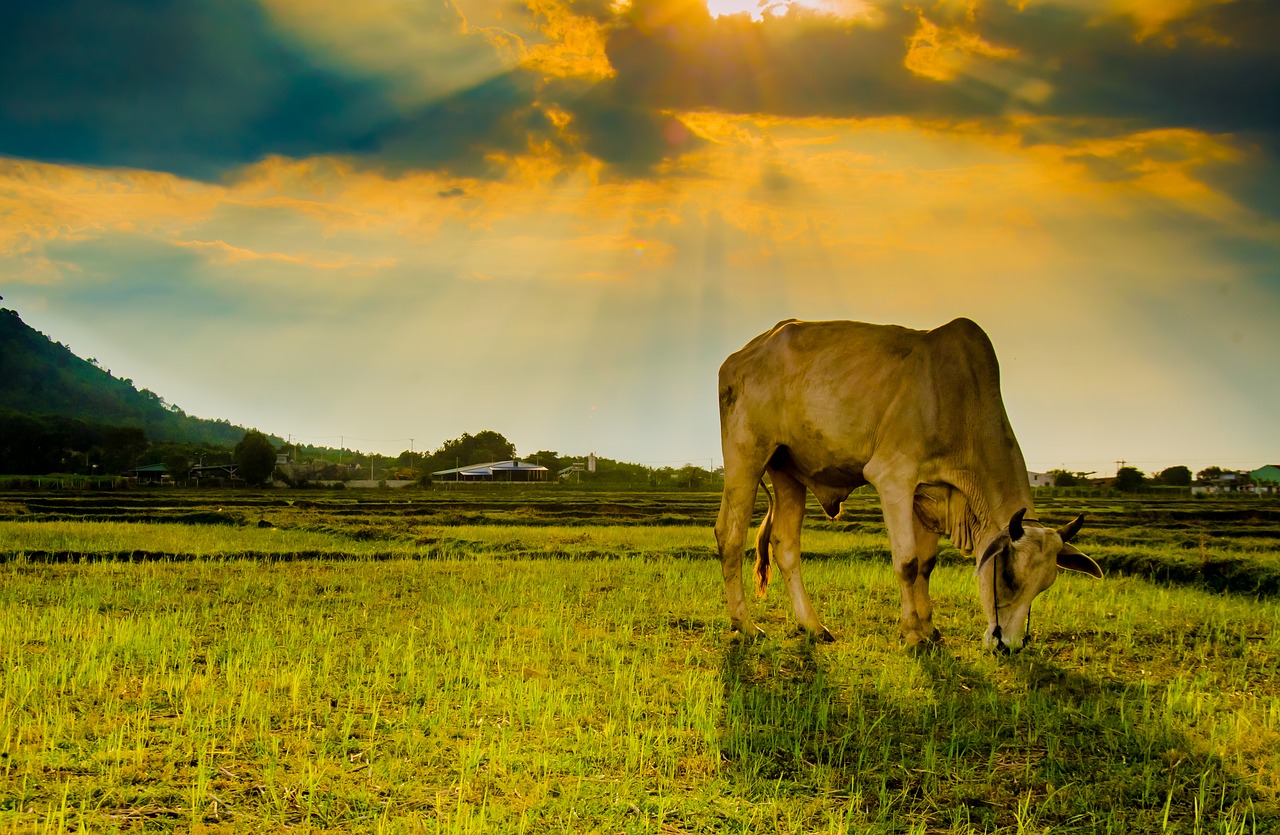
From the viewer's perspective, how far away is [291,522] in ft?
77.9

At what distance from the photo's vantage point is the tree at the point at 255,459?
71.4 metres

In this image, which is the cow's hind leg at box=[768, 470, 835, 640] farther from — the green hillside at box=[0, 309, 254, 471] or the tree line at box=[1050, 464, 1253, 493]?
the green hillside at box=[0, 309, 254, 471]

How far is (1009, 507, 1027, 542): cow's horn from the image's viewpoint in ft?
21.5

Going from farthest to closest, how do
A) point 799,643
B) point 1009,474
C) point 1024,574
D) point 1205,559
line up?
point 1205,559, point 799,643, point 1009,474, point 1024,574

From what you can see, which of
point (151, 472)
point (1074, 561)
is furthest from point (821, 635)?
point (151, 472)

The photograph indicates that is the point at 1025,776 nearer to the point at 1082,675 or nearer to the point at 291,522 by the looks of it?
the point at 1082,675

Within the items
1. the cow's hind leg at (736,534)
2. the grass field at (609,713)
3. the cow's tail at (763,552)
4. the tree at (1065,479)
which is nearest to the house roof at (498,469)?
the tree at (1065,479)

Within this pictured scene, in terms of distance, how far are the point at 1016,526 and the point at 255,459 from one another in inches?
2871

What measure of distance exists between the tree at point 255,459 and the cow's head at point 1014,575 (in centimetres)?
7260

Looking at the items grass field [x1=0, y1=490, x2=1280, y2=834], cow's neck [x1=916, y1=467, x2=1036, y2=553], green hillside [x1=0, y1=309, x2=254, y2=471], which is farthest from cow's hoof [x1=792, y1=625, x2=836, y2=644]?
green hillside [x1=0, y1=309, x2=254, y2=471]

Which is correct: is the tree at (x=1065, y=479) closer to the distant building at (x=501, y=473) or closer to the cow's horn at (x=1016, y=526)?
the distant building at (x=501, y=473)

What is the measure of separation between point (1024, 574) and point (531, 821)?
4376 mm

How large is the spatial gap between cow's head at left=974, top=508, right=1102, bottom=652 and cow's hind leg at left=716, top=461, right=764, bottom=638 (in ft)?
6.59

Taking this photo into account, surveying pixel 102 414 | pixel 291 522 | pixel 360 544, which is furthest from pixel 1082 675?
pixel 102 414
